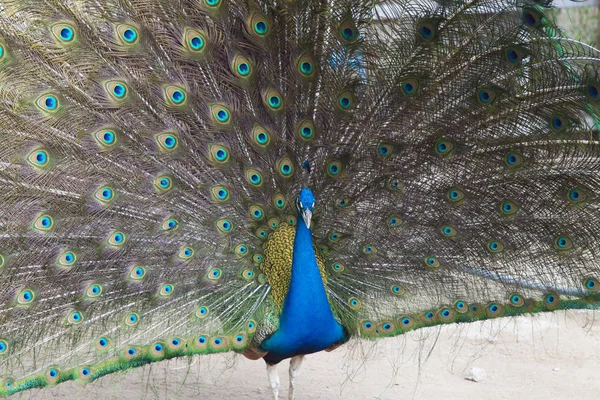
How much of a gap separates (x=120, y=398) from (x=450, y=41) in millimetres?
2936

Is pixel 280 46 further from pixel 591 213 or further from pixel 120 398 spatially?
pixel 120 398

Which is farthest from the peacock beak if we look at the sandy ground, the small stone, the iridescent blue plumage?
the small stone

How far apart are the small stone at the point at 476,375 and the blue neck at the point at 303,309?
63.9 inches

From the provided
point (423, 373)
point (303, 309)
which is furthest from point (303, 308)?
point (423, 373)

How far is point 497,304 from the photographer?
3.64 metres

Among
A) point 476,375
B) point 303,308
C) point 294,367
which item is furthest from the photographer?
point 476,375

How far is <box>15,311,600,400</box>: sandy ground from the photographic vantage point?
182 inches

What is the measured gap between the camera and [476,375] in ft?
15.9

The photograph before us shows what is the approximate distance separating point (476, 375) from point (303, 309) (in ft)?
6.10

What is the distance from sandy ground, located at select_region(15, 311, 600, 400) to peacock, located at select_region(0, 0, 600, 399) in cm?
82

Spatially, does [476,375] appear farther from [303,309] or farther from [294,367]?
[303,309]

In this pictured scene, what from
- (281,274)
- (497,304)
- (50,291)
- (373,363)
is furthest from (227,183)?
(373,363)

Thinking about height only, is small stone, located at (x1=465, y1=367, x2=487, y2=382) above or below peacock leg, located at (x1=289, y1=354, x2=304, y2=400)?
below

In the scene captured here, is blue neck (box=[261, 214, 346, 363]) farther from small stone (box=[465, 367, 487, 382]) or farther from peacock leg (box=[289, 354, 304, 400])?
small stone (box=[465, 367, 487, 382])
